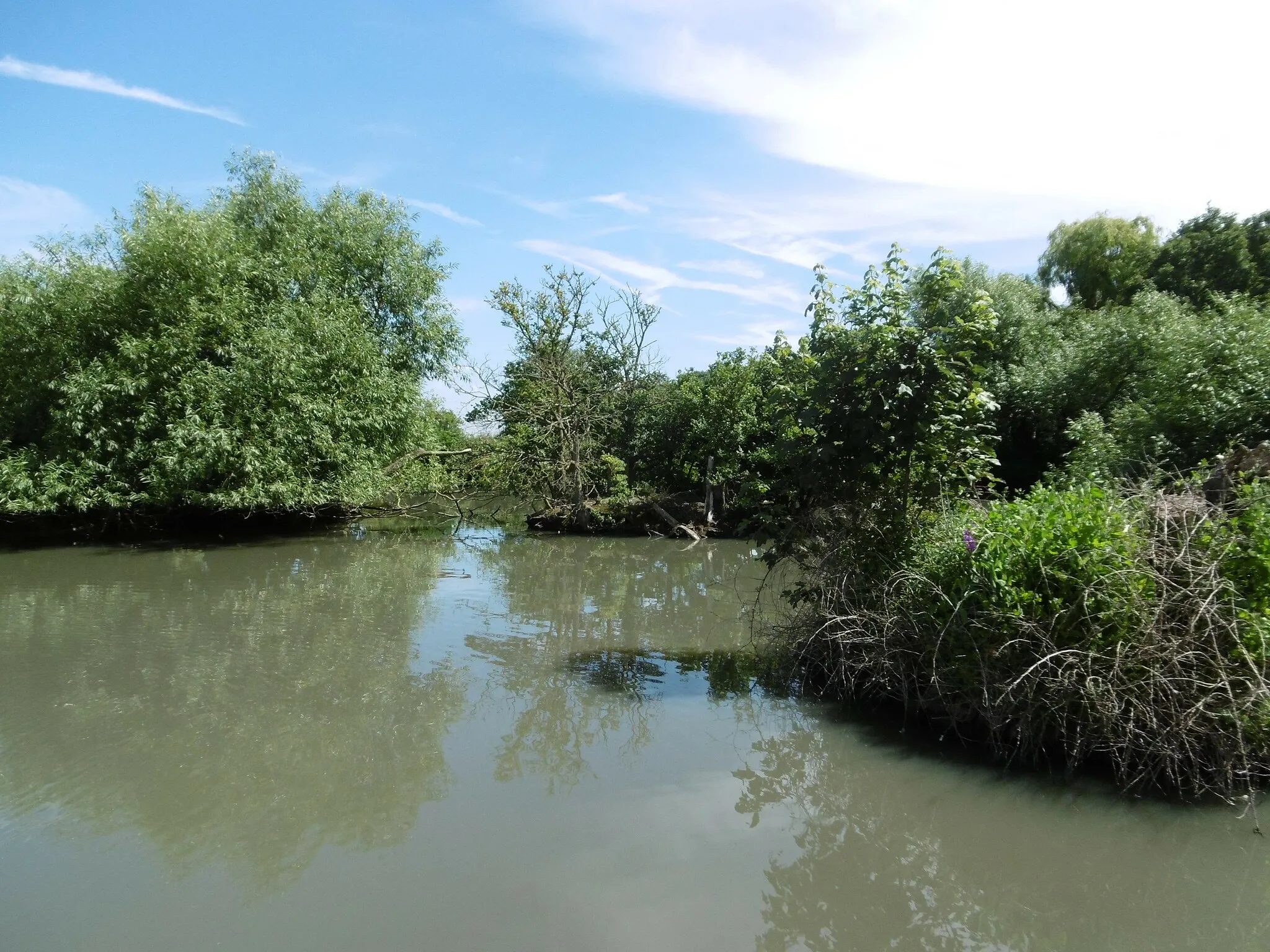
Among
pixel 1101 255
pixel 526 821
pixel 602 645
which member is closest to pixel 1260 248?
pixel 1101 255

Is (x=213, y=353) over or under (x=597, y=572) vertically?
over

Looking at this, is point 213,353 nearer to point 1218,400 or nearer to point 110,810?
point 110,810

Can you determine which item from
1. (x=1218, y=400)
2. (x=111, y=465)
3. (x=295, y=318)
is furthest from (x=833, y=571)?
Answer: (x=111, y=465)

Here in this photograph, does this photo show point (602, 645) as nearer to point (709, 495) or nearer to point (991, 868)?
point (991, 868)

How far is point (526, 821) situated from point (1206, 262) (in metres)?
29.3

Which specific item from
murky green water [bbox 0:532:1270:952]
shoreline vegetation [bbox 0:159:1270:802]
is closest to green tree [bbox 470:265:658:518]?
shoreline vegetation [bbox 0:159:1270:802]

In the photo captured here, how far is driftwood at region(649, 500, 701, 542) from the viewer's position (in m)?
21.3

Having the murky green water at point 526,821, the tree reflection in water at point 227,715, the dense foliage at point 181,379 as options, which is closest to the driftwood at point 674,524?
the dense foliage at point 181,379

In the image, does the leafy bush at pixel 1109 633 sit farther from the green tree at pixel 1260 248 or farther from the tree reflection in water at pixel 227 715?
the green tree at pixel 1260 248

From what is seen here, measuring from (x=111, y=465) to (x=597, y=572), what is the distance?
10105mm

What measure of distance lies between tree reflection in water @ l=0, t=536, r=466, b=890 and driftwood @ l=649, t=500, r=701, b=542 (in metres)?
9.35

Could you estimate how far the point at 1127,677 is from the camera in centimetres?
547

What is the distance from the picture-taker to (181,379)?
16203 millimetres

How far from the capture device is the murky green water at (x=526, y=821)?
4293 mm
